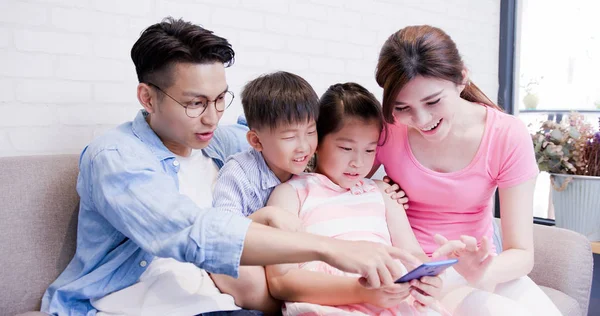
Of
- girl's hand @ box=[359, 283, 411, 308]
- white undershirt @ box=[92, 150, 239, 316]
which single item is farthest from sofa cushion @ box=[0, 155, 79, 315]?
girl's hand @ box=[359, 283, 411, 308]

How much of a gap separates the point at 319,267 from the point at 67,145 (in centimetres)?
97

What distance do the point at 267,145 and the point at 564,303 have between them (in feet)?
3.63

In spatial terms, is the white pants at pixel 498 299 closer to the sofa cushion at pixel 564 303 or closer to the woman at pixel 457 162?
the woman at pixel 457 162

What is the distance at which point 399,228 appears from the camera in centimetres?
164

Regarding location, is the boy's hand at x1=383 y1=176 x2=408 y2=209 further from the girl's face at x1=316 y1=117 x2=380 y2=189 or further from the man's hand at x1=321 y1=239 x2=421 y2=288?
the man's hand at x1=321 y1=239 x2=421 y2=288

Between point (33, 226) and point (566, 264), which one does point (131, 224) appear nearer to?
point (33, 226)

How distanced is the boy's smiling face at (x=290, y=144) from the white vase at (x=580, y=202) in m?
1.80

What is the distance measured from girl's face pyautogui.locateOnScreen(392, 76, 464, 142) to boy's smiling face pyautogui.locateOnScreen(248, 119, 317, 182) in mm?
266

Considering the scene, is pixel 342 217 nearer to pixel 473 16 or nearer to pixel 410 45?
pixel 410 45

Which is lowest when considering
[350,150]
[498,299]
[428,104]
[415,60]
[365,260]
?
[498,299]

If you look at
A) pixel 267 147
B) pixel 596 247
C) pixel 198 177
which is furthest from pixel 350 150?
pixel 596 247

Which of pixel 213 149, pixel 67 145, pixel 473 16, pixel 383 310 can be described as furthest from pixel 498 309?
pixel 473 16

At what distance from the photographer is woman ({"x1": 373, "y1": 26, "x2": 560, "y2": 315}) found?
151 cm

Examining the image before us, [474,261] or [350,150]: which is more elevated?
[350,150]
